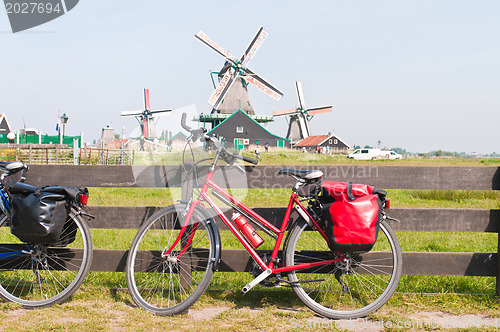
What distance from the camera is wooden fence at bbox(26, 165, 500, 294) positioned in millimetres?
3785

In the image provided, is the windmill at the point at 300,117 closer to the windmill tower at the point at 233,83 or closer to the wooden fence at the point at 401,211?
the windmill tower at the point at 233,83

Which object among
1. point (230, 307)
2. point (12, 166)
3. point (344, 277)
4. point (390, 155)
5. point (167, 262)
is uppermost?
point (12, 166)

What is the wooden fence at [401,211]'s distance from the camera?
12.4 ft

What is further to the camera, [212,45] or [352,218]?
[212,45]

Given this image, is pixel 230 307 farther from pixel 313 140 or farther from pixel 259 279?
pixel 313 140

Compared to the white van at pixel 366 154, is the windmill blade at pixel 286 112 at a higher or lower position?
higher

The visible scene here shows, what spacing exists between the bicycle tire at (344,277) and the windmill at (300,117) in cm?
5294

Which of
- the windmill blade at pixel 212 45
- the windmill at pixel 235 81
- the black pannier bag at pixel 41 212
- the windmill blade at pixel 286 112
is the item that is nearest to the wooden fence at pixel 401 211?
the black pannier bag at pixel 41 212

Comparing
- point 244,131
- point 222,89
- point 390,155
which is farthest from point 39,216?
point 390,155

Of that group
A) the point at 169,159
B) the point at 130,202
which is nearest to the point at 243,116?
the point at 130,202

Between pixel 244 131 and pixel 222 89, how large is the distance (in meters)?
5.55

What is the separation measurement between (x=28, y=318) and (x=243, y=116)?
150 feet

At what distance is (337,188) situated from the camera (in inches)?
131

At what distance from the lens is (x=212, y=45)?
159ft
